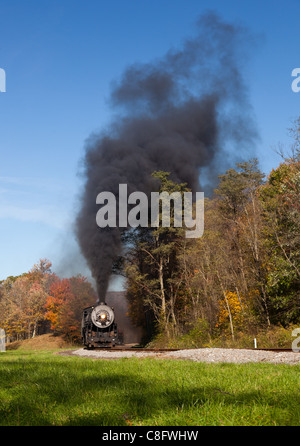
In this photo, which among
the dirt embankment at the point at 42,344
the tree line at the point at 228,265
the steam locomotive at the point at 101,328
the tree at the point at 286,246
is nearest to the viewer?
the tree at the point at 286,246

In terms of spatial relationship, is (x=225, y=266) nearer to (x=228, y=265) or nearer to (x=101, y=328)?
(x=228, y=265)

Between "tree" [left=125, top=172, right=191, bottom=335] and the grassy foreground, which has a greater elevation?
"tree" [left=125, top=172, right=191, bottom=335]

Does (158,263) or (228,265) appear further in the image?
(158,263)

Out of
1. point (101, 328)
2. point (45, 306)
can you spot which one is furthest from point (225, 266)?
point (45, 306)

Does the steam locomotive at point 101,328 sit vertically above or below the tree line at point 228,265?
below

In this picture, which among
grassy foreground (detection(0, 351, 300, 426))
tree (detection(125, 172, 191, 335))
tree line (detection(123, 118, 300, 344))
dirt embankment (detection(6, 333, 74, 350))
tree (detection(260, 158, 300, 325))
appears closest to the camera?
grassy foreground (detection(0, 351, 300, 426))

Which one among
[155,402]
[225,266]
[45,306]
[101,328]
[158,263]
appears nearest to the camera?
[155,402]

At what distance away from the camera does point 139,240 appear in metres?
36.6

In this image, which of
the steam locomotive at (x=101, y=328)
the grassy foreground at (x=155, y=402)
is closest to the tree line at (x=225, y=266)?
the steam locomotive at (x=101, y=328)

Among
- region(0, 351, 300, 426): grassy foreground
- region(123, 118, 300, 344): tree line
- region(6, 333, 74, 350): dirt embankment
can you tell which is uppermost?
region(123, 118, 300, 344): tree line

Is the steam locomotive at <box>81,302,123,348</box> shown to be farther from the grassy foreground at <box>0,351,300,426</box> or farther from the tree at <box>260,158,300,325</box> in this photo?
the grassy foreground at <box>0,351,300,426</box>

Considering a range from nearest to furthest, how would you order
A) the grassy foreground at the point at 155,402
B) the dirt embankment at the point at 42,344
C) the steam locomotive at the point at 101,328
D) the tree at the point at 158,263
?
the grassy foreground at the point at 155,402 → the steam locomotive at the point at 101,328 → the tree at the point at 158,263 → the dirt embankment at the point at 42,344

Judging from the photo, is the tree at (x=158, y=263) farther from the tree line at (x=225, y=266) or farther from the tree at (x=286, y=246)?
the tree at (x=286, y=246)

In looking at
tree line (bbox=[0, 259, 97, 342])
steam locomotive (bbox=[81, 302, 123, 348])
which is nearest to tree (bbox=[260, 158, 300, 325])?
steam locomotive (bbox=[81, 302, 123, 348])
